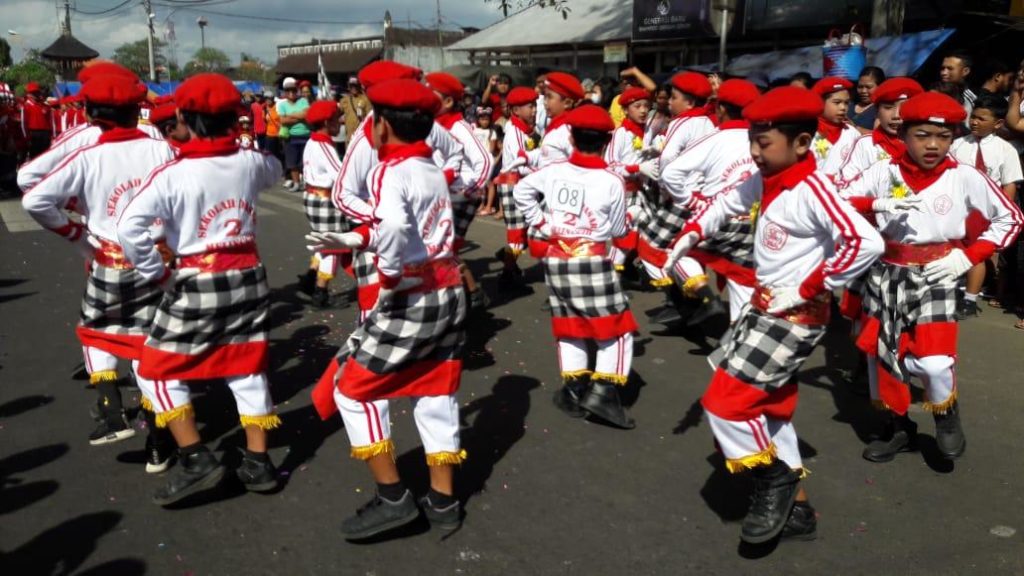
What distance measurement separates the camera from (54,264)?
9.48 metres

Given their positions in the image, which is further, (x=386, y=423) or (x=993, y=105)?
(x=993, y=105)

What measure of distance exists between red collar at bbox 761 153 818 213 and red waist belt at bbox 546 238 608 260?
1486mm

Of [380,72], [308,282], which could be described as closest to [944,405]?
[380,72]

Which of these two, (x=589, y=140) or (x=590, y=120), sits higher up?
(x=590, y=120)

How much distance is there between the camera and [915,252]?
14.2 feet

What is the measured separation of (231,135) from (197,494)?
5.75 ft

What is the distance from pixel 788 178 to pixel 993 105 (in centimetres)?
440

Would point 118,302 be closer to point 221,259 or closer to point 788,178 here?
point 221,259

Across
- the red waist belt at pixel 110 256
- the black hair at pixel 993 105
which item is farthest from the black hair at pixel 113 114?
the black hair at pixel 993 105

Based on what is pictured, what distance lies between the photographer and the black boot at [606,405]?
4.88m

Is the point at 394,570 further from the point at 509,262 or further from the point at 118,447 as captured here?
the point at 509,262

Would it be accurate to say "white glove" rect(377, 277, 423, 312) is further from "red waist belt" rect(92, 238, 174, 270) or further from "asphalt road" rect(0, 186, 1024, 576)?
"red waist belt" rect(92, 238, 174, 270)

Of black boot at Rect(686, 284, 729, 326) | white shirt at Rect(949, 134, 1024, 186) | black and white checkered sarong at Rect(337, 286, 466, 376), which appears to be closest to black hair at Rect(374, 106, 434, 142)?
black and white checkered sarong at Rect(337, 286, 466, 376)

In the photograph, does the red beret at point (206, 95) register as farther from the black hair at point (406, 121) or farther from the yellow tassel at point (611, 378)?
the yellow tassel at point (611, 378)
